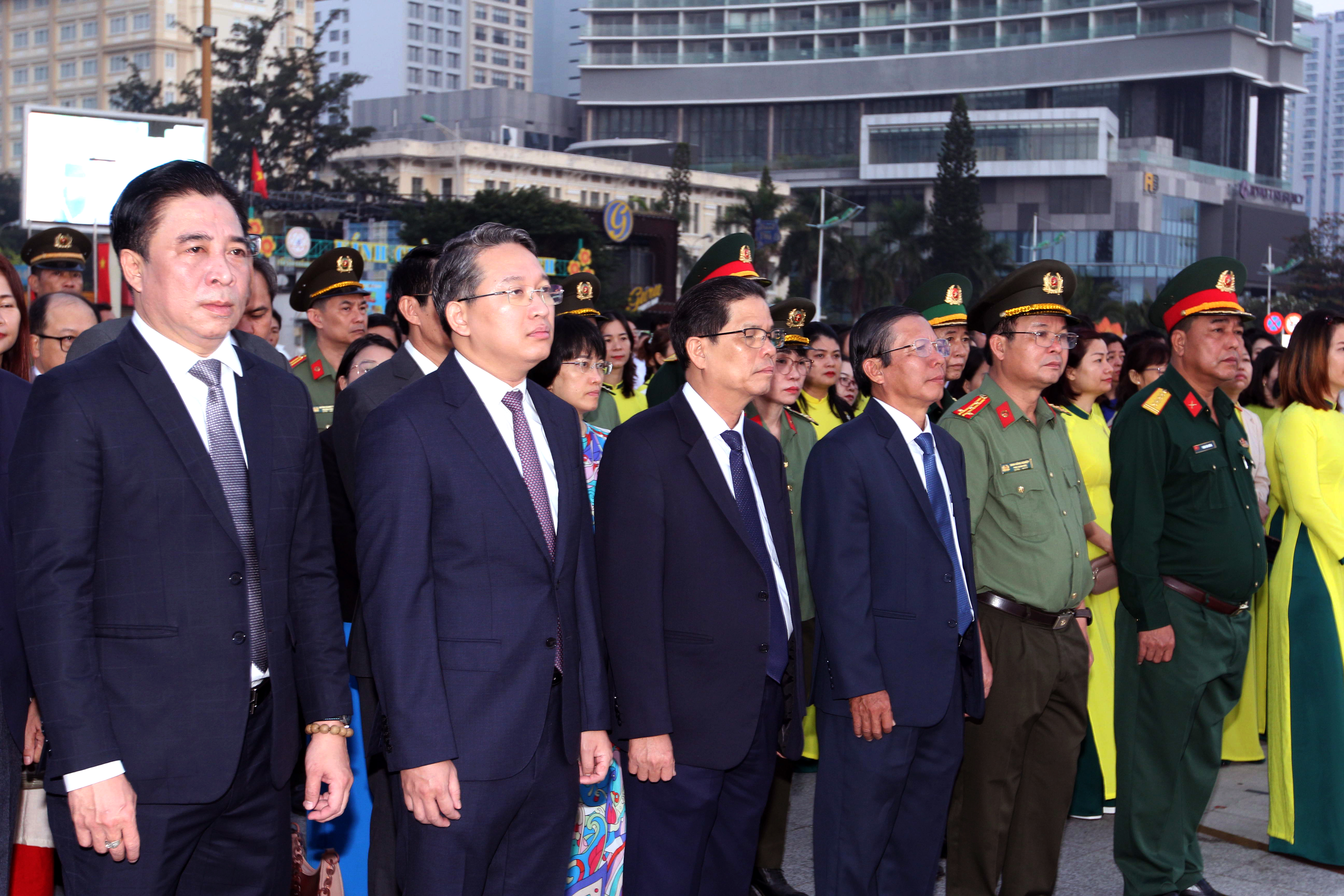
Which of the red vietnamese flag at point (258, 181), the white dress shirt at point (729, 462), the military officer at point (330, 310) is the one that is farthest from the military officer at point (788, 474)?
the red vietnamese flag at point (258, 181)

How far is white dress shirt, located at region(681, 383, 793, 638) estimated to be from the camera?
137 inches

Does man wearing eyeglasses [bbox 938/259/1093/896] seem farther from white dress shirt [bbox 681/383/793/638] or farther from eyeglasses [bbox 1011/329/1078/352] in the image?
white dress shirt [bbox 681/383/793/638]

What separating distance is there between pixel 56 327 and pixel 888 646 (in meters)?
3.62

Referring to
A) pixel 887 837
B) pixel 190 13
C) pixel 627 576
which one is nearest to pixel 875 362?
pixel 627 576

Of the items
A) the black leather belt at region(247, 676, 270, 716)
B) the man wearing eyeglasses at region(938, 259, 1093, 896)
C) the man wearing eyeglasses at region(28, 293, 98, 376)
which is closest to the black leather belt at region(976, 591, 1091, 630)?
the man wearing eyeglasses at region(938, 259, 1093, 896)

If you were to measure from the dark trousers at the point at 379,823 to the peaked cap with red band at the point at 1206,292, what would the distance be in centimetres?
302

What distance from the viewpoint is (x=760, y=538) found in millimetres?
3492

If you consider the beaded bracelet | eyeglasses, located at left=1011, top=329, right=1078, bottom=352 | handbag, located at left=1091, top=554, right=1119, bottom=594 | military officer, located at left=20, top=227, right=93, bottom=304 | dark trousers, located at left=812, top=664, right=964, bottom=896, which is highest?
military officer, located at left=20, top=227, right=93, bottom=304

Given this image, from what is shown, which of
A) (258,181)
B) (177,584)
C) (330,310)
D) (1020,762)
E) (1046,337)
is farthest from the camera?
(258,181)

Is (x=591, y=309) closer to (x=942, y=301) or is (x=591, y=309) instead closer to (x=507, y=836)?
(x=942, y=301)

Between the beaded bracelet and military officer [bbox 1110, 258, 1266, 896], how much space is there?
2.71 metres

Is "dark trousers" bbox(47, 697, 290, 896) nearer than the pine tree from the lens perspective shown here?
Yes

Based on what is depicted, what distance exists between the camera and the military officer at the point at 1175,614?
4277mm

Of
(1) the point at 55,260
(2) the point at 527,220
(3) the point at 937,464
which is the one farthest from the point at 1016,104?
(3) the point at 937,464
